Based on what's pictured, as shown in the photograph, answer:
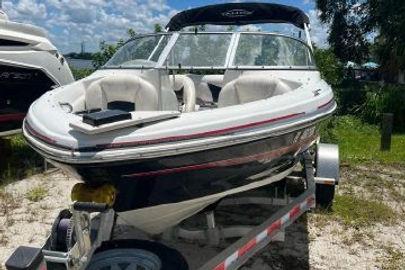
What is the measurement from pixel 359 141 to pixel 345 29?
11011 mm

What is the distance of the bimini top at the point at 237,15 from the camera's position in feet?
20.0

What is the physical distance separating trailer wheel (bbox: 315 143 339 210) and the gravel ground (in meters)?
0.14

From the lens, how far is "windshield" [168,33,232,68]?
4.54 metres

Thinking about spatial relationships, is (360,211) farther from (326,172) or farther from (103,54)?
(103,54)

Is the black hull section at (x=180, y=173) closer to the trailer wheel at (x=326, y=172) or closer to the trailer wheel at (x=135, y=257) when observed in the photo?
the trailer wheel at (x=135, y=257)

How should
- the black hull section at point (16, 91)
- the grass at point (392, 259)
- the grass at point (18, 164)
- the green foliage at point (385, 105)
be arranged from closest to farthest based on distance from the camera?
the grass at point (392, 259)
the black hull section at point (16, 91)
the grass at point (18, 164)
the green foliage at point (385, 105)

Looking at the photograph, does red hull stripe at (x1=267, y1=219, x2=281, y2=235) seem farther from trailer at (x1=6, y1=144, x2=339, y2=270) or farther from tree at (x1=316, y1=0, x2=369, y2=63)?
tree at (x1=316, y1=0, x2=369, y2=63)

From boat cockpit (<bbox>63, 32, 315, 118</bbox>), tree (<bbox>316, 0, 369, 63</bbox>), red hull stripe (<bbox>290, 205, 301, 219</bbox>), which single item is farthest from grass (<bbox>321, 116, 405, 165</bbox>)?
tree (<bbox>316, 0, 369, 63</bbox>)

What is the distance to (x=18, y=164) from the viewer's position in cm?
655

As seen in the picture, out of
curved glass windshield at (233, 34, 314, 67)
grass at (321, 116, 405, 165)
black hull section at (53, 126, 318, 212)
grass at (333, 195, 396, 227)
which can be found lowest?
grass at (321, 116, 405, 165)

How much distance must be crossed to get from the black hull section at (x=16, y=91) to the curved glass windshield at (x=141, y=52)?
1.74 metres

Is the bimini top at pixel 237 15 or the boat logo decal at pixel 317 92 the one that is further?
the bimini top at pixel 237 15

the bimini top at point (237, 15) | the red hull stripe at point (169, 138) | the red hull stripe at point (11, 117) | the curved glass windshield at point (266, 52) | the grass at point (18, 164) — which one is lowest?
the grass at point (18, 164)

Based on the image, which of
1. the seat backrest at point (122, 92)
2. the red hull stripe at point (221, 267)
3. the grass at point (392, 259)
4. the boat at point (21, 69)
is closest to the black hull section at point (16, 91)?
the boat at point (21, 69)
